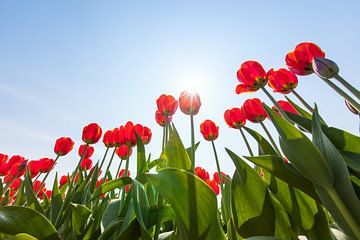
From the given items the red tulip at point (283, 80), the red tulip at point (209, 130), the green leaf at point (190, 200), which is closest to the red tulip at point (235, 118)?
the red tulip at point (209, 130)

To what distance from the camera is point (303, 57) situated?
141cm

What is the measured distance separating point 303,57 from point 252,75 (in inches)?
10.6

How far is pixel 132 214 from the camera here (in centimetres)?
120

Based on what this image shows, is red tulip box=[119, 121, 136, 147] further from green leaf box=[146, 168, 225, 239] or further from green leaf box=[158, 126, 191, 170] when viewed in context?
green leaf box=[146, 168, 225, 239]

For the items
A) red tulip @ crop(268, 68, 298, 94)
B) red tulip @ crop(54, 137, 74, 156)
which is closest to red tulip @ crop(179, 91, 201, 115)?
red tulip @ crop(268, 68, 298, 94)

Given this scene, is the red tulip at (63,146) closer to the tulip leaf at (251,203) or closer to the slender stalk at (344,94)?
the tulip leaf at (251,203)

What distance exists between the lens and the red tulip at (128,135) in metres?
1.91

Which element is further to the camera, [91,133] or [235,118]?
[91,133]

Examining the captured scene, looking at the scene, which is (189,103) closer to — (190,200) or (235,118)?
(235,118)

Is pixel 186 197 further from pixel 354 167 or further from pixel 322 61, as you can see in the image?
pixel 322 61

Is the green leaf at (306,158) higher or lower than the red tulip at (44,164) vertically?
lower

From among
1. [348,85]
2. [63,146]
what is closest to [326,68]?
[348,85]

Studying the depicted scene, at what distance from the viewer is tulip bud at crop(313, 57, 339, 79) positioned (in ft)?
3.87

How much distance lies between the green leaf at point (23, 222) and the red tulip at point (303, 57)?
1.34 metres
